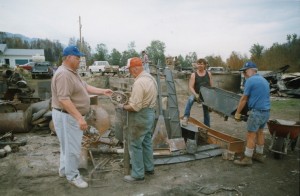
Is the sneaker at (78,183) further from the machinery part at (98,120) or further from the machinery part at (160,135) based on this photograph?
the machinery part at (98,120)

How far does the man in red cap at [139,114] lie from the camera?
4.05 m

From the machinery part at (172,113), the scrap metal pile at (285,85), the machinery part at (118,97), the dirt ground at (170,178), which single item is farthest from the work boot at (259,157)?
the scrap metal pile at (285,85)

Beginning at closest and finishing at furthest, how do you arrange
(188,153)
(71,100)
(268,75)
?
(71,100)
(188,153)
(268,75)

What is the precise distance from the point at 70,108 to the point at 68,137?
1.78 ft

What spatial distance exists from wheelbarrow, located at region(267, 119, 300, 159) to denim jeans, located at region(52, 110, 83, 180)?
4000 mm

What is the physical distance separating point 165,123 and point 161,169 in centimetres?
116

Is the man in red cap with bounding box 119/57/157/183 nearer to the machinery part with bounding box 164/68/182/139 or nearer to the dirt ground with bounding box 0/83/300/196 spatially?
the dirt ground with bounding box 0/83/300/196

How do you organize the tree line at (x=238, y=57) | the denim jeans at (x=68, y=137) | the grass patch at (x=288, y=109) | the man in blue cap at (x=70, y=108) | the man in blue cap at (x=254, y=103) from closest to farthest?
the man in blue cap at (x=70, y=108) < the denim jeans at (x=68, y=137) < the man in blue cap at (x=254, y=103) < the grass patch at (x=288, y=109) < the tree line at (x=238, y=57)

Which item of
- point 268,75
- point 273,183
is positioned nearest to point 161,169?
point 273,183

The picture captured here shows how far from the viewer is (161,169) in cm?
491

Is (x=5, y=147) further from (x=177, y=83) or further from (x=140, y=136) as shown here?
(x=177, y=83)

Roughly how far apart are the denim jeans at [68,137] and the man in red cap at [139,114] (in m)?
0.84

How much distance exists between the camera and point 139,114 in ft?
13.8

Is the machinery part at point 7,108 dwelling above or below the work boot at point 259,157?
above
